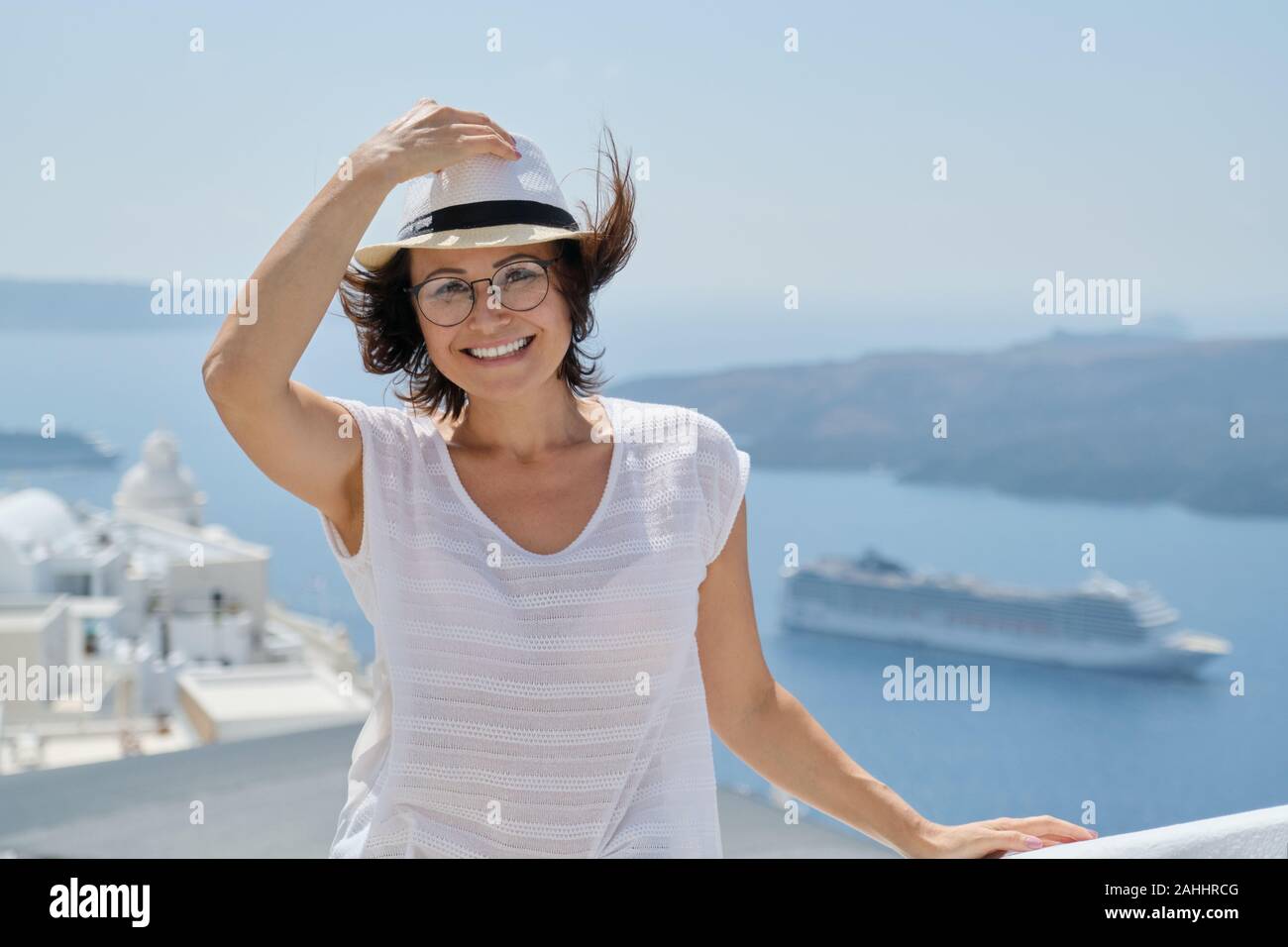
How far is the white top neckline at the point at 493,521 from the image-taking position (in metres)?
1.08

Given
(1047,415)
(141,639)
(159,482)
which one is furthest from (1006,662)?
(141,639)

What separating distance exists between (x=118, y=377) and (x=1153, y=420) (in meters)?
42.3

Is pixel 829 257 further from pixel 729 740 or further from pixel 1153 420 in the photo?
pixel 729 740

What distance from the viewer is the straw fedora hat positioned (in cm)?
104

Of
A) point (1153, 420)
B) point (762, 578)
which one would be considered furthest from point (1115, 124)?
point (762, 578)

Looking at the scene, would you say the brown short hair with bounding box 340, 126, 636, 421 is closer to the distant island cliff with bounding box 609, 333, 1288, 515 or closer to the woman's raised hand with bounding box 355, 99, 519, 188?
the woman's raised hand with bounding box 355, 99, 519, 188

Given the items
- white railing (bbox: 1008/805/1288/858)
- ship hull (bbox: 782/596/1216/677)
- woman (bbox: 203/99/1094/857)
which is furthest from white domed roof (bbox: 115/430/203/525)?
white railing (bbox: 1008/805/1288/858)

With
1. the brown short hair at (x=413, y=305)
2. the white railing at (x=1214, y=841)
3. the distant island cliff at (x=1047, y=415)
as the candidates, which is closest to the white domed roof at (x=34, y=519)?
the brown short hair at (x=413, y=305)

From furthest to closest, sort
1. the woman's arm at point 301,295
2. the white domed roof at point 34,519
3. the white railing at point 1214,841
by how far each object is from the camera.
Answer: the white domed roof at point 34,519 < the woman's arm at point 301,295 < the white railing at point 1214,841

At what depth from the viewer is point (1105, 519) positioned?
45.5 m

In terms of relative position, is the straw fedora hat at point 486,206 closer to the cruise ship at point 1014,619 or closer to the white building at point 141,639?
the white building at point 141,639

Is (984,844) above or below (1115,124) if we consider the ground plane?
below

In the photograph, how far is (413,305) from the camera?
3.73 ft

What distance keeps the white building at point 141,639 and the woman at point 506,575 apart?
41.8 feet
